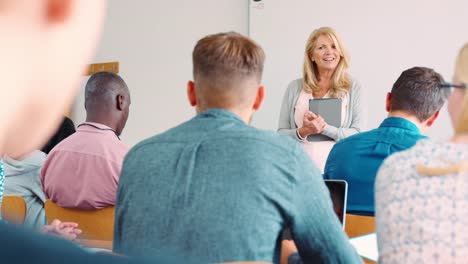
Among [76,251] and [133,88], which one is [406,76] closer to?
[76,251]

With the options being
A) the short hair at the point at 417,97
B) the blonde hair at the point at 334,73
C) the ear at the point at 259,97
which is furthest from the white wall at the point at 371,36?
the ear at the point at 259,97

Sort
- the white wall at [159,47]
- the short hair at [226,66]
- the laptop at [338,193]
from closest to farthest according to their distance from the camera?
the short hair at [226,66]
the laptop at [338,193]
the white wall at [159,47]

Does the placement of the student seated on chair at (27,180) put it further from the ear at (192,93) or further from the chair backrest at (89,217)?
the ear at (192,93)

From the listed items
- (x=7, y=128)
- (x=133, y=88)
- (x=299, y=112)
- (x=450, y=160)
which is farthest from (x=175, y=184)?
(x=133, y=88)

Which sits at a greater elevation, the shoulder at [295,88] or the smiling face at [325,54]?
the smiling face at [325,54]

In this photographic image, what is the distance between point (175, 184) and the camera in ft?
4.57

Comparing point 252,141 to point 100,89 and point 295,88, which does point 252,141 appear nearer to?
point 100,89

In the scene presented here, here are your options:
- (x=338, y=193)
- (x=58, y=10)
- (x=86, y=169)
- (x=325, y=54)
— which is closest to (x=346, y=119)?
(x=325, y=54)

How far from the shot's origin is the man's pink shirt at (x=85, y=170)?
265 centimetres

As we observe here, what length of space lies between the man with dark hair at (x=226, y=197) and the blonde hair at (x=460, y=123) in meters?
0.26

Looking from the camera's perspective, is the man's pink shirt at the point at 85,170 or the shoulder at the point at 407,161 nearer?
the shoulder at the point at 407,161

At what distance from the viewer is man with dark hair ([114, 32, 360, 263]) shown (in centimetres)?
134

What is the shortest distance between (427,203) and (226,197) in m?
0.46

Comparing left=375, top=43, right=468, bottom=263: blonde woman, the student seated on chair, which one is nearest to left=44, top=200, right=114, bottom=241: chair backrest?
the student seated on chair
